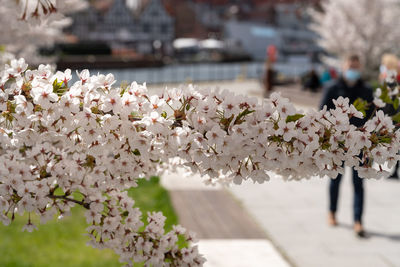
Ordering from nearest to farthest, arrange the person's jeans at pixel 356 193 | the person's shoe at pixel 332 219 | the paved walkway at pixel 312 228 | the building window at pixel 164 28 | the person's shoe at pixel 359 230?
the paved walkway at pixel 312 228
the person's jeans at pixel 356 193
the person's shoe at pixel 359 230
the person's shoe at pixel 332 219
the building window at pixel 164 28

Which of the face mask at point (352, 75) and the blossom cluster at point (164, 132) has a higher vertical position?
the blossom cluster at point (164, 132)

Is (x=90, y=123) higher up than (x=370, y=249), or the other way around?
(x=90, y=123)

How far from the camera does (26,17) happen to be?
250 centimetres

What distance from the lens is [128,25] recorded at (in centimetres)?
5784

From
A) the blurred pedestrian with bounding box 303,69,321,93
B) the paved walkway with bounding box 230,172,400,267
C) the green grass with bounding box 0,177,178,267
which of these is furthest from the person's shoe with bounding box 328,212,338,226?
the blurred pedestrian with bounding box 303,69,321,93

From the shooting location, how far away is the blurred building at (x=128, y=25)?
54.0m

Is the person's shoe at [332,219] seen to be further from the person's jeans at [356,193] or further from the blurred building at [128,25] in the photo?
the blurred building at [128,25]

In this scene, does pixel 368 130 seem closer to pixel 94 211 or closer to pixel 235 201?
pixel 94 211

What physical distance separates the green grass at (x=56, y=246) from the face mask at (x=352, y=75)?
9.20 ft

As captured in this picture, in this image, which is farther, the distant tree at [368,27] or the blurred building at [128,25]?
the blurred building at [128,25]

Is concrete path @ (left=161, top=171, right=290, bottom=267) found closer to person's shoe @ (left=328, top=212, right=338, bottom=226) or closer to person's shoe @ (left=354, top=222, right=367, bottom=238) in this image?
person's shoe @ (left=328, top=212, right=338, bottom=226)

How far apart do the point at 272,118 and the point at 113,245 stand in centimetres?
91

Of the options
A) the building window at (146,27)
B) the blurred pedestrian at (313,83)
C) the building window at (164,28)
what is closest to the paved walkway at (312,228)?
the blurred pedestrian at (313,83)

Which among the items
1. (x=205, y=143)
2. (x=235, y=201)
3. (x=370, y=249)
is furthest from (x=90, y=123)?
(x=235, y=201)
